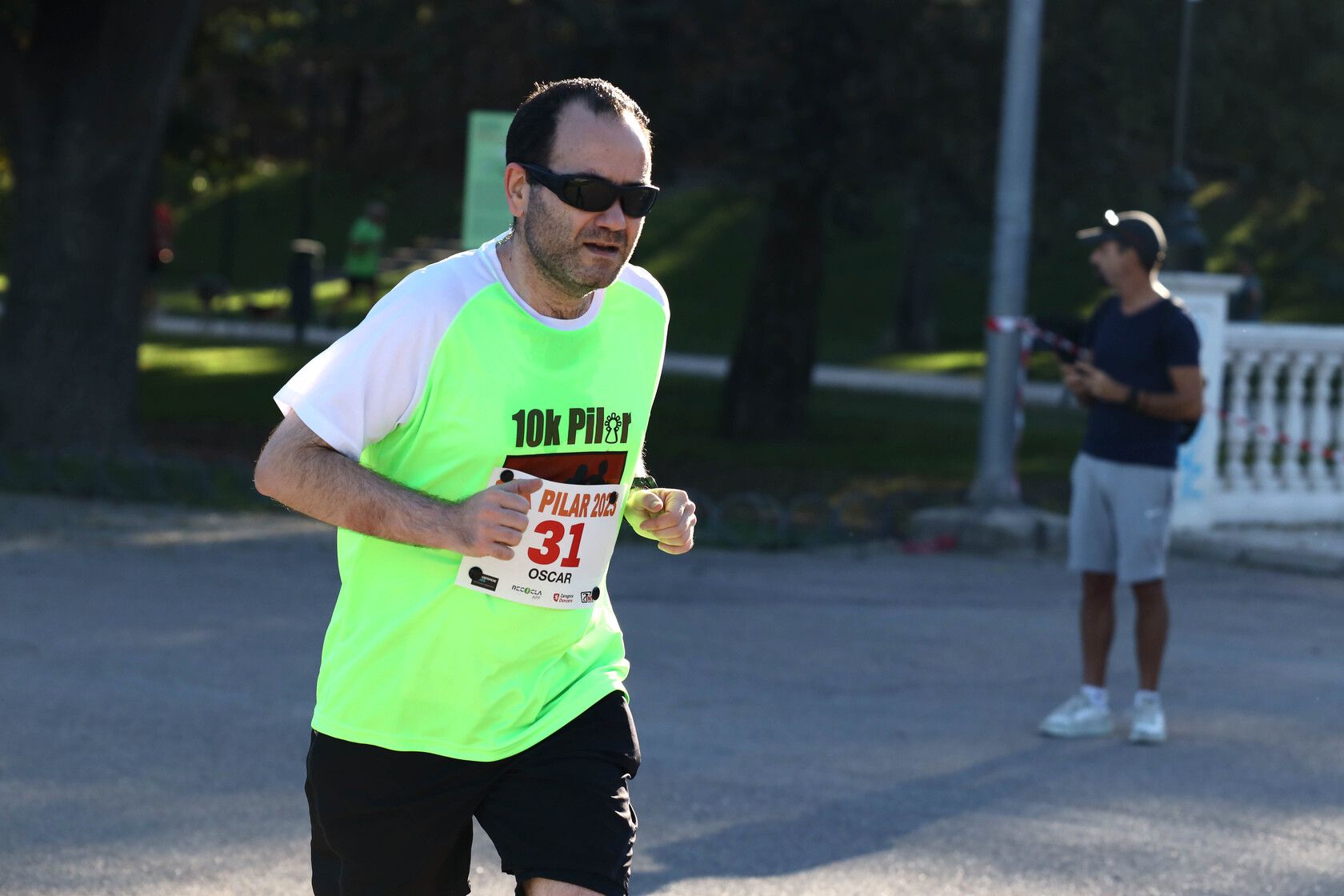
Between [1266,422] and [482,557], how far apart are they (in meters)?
10.4

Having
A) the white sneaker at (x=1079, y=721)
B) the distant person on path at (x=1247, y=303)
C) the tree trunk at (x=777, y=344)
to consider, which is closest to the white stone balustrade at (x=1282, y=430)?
the white sneaker at (x=1079, y=721)

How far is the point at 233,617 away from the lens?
900 cm

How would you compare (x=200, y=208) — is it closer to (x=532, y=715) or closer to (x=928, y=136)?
(x=928, y=136)

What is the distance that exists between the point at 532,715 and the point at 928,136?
13514 millimetres

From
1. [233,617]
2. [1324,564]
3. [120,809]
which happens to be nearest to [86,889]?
[120,809]

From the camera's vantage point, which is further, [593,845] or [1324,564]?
[1324,564]

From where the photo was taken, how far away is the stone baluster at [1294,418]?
42.5ft

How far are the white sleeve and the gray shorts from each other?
452cm

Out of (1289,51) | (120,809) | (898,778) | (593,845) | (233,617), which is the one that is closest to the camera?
(593,845)

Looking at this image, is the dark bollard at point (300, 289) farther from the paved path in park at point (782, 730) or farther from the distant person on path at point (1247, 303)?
the paved path in park at point (782, 730)

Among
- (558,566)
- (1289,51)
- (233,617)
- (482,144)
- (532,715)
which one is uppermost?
(1289,51)

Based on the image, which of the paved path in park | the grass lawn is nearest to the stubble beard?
the paved path in park

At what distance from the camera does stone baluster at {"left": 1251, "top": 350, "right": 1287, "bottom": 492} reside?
41.5 feet

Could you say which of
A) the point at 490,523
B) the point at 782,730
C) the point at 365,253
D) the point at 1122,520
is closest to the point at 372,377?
the point at 490,523
